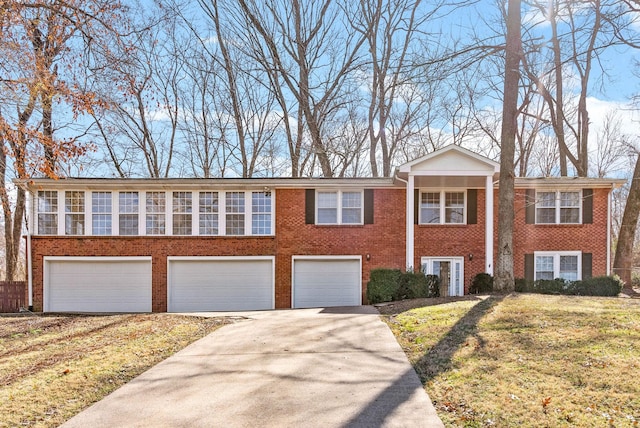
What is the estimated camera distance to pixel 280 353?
24.1ft

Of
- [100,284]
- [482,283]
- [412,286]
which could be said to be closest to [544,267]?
[482,283]

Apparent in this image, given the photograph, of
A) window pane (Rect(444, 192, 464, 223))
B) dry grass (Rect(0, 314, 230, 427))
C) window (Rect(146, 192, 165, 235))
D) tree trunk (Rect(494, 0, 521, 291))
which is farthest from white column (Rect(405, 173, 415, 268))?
window (Rect(146, 192, 165, 235))

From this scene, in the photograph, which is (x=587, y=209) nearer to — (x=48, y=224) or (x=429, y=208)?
(x=429, y=208)

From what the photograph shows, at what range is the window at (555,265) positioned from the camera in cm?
1616

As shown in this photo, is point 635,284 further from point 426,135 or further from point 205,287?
point 205,287

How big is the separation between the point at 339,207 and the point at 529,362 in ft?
35.1

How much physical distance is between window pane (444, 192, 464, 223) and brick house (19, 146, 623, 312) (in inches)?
1.4

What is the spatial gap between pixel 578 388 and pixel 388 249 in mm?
11090

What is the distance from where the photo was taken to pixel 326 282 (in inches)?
640

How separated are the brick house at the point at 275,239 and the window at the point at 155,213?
0.04 metres

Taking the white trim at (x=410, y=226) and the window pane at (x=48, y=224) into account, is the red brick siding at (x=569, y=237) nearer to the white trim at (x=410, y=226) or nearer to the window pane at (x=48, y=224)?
the white trim at (x=410, y=226)

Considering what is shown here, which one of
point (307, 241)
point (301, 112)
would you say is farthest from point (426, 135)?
point (307, 241)

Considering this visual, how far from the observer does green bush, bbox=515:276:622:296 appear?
45.6 feet

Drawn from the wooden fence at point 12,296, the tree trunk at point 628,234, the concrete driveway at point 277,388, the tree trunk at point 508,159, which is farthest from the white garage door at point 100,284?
the tree trunk at point 628,234
